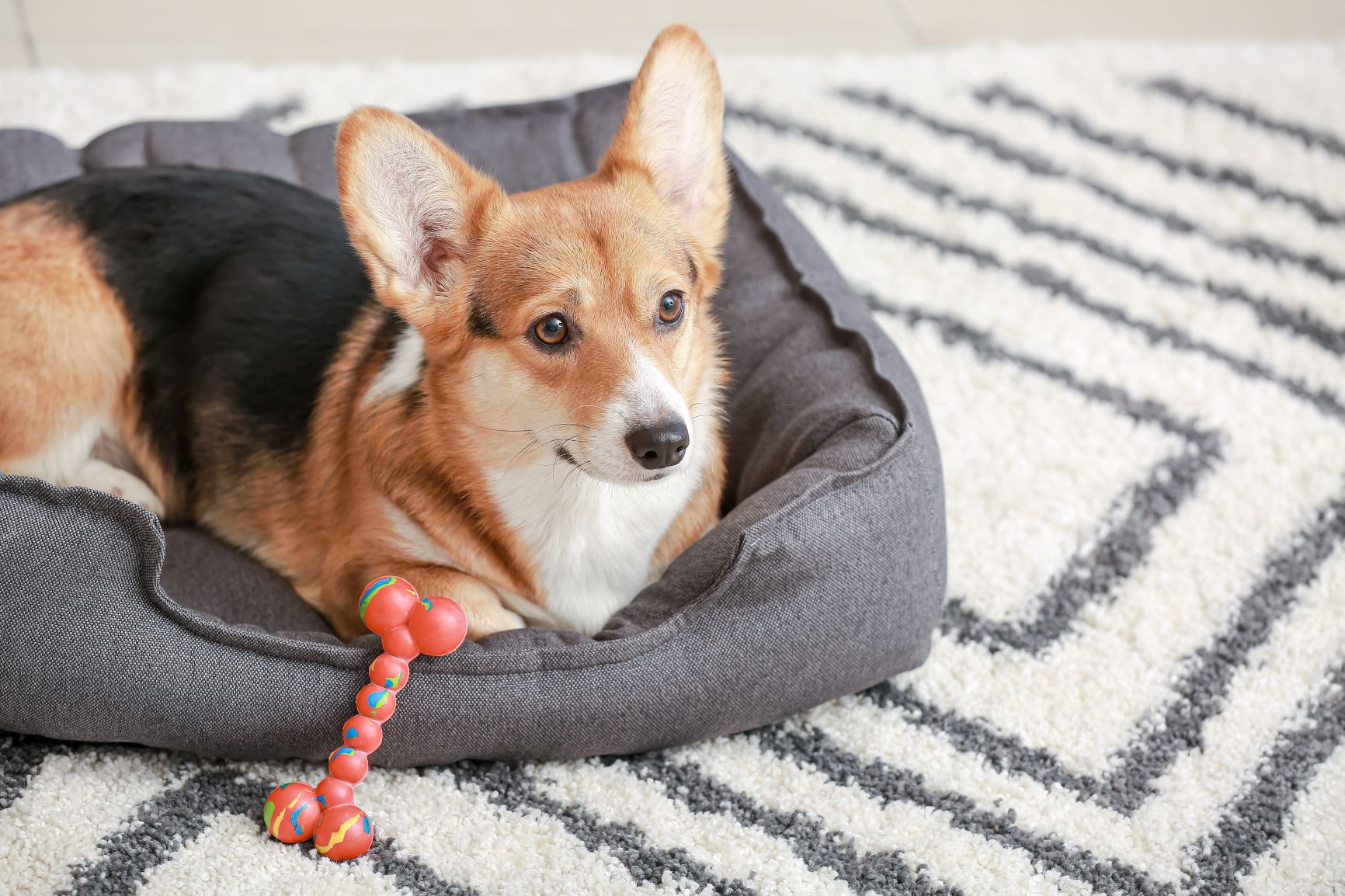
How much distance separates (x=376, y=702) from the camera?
1.66m

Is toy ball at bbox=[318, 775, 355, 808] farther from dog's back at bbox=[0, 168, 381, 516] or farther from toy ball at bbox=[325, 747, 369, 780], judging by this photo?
dog's back at bbox=[0, 168, 381, 516]

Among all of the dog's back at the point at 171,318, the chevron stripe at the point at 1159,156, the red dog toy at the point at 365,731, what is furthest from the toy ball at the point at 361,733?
the chevron stripe at the point at 1159,156

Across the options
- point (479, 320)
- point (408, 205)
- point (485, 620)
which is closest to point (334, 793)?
point (485, 620)

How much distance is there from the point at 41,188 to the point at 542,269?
1.03 metres

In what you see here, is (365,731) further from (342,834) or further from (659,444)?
(659,444)

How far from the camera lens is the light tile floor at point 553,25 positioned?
3.83 m

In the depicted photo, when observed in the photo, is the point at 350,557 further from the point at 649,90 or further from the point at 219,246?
the point at 649,90

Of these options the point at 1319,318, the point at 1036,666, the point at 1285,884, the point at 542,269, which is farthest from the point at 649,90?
the point at 1319,318

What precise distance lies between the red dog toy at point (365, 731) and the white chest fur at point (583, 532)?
289mm

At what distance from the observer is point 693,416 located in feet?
6.59

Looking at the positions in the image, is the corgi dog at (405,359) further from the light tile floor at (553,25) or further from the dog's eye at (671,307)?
the light tile floor at (553,25)

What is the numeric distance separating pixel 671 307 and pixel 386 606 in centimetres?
56

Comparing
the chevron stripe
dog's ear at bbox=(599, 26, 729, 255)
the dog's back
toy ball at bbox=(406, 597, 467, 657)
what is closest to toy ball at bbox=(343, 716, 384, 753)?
toy ball at bbox=(406, 597, 467, 657)

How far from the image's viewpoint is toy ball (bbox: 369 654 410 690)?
1.67 meters
